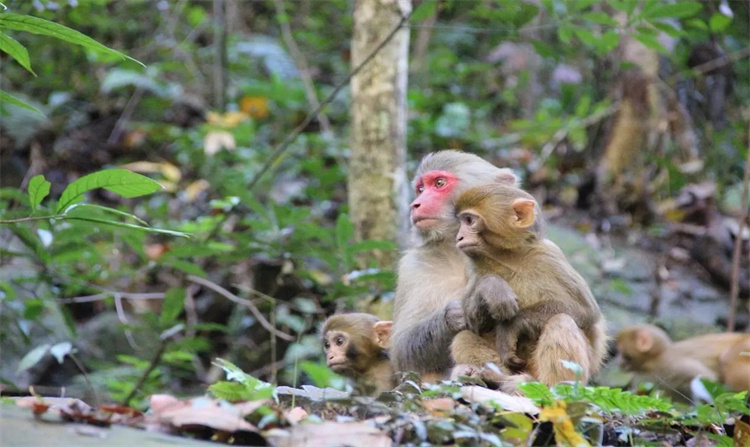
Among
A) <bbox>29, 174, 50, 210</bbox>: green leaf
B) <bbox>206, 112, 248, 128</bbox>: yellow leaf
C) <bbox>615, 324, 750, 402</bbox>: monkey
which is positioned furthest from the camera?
<bbox>206, 112, 248, 128</bbox>: yellow leaf

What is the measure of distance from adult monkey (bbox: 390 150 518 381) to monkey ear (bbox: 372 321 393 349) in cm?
21

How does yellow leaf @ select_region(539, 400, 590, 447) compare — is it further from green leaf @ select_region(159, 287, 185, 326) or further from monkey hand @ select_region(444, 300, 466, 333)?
green leaf @ select_region(159, 287, 185, 326)

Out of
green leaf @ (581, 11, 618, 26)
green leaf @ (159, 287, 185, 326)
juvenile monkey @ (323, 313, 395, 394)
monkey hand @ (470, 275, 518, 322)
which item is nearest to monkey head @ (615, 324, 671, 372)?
juvenile monkey @ (323, 313, 395, 394)

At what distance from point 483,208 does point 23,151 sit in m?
9.01

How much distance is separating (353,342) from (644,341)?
140 inches

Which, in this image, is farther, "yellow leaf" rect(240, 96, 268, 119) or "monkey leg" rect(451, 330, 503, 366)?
"yellow leaf" rect(240, 96, 268, 119)

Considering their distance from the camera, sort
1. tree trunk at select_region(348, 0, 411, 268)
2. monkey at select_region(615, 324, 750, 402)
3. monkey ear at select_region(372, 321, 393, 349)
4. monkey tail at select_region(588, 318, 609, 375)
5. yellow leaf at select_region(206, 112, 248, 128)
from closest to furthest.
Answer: monkey tail at select_region(588, 318, 609, 375) → monkey ear at select_region(372, 321, 393, 349) → tree trunk at select_region(348, 0, 411, 268) → monkey at select_region(615, 324, 750, 402) → yellow leaf at select_region(206, 112, 248, 128)

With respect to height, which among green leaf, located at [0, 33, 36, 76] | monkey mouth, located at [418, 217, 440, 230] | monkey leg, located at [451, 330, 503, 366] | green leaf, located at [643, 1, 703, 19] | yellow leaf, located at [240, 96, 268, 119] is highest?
green leaf, located at [643, 1, 703, 19]

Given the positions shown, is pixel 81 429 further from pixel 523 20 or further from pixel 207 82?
pixel 207 82

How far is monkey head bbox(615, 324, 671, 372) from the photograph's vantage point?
302 inches

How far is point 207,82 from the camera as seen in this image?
13625 mm

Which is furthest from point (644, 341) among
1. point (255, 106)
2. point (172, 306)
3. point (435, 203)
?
point (255, 106)

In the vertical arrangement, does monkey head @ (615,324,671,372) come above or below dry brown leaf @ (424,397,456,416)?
below

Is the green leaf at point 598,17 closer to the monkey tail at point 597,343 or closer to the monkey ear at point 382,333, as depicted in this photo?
the monkey tail at point 597,343
